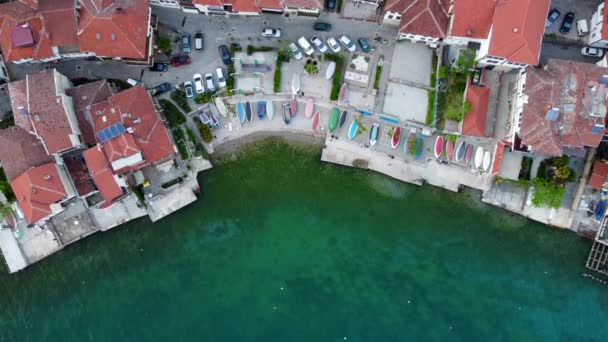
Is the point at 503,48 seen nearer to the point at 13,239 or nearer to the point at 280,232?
the point at 280,232

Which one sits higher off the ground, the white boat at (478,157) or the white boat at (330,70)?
the white boat at (330,70)

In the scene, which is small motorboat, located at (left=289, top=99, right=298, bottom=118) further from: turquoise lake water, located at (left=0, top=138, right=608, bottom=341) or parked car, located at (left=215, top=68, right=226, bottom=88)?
parked car, located at (left=215, top=68, right=226, bottom=88)

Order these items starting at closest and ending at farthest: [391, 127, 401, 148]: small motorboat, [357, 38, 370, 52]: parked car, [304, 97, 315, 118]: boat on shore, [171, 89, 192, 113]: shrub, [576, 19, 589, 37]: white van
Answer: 1. [576, 19, 589, 37]: white van
2. [357, 38, 370, 52]: parked car
3. [391, 127, 401, 148]: small motorboat
4. [304, 97, 315, 118]: boat on shore
5. [171, 89, 192, 113]: shrub

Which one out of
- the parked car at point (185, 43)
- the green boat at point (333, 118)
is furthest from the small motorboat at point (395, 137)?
the parked car at point (185, 43)

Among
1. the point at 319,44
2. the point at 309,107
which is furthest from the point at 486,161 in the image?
the point at 319,44

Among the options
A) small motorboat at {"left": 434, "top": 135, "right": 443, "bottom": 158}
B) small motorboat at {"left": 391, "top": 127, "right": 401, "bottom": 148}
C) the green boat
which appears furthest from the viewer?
the green boat

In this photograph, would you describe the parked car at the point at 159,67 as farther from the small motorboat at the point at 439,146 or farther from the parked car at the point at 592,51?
the parked car at the point at 592,51

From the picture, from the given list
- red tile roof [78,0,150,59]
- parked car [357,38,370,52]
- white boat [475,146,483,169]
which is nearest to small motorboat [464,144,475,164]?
white boat [475,146,483,169]
